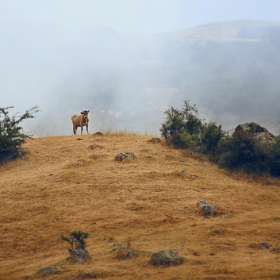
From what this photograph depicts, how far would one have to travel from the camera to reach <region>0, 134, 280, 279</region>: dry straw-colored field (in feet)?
25.1

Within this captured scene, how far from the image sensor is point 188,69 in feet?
256

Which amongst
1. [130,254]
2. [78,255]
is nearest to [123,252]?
[130,254]

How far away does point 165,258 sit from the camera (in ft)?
24.8

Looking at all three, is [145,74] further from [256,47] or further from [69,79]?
[256,47]

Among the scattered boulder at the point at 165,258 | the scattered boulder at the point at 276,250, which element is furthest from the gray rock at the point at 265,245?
the scattered boulder at the point at 165,258

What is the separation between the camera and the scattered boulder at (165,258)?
7.55 metres

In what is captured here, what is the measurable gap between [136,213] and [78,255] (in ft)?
10.4

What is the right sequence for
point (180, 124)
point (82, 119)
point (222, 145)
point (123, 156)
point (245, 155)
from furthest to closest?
1. point (82, 119)
2. point (180, 124)
3. point (222, 145)
4. point (245, 155)
5. point (123, 156)

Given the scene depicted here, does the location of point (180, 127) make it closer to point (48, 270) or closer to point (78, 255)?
point (78, 255)

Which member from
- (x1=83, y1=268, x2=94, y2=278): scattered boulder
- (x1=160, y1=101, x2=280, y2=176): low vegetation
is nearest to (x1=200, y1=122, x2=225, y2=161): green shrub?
(x1=160, y1=101, x2=280, y2=176): low vegetation

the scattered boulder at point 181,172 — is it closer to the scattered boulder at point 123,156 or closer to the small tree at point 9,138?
the scattered boulder at point 123,156

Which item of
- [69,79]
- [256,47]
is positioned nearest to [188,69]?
[256,47]

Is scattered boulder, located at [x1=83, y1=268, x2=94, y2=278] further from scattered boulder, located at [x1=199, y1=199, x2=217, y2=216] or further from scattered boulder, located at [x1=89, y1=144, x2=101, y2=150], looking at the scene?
scattered boulder, located at [x1=89, y1=144, x2=101, y2=150]

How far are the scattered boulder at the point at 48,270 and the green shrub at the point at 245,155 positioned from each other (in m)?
9.48
